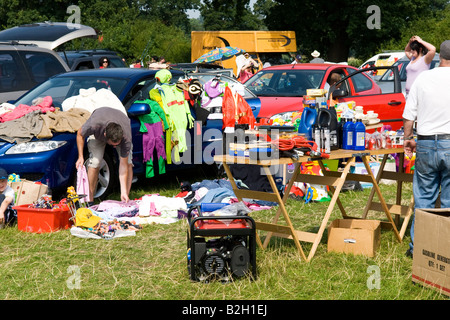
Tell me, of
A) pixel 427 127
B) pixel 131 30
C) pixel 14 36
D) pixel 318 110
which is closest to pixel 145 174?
pixel 318 110

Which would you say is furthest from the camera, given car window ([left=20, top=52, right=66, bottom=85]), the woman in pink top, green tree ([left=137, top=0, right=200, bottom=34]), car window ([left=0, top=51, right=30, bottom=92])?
green tree ([left=137, top=0, right=200, bottom=34])

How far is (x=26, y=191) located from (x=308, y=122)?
10.9 feet

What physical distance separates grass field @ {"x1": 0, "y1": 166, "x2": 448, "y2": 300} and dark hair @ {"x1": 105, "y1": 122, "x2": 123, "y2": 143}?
1273 millimetres

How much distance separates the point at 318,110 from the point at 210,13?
70.1 meters

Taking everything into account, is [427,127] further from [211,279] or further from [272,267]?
[211,279]

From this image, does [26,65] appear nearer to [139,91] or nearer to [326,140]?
[139,91]

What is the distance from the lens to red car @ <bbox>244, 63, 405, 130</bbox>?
35.2 feet

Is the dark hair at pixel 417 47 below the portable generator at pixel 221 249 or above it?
above

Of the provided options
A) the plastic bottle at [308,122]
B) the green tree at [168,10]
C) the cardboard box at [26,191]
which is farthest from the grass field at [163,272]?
the green tree at [168,10]

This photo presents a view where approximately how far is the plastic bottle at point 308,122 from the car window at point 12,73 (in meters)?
6.13

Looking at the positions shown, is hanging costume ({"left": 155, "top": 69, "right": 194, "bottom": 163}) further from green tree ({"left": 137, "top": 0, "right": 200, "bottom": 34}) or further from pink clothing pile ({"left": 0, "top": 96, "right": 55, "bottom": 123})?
green tree ({"left": 137, "top": 0, "right": 200, "bottom": 34})

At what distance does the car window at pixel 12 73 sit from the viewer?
10.6m

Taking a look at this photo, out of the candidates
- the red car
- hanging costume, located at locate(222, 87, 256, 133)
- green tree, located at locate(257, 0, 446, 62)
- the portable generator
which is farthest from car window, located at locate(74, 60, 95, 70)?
green tree, located at locate(257, 0, 446, 62)

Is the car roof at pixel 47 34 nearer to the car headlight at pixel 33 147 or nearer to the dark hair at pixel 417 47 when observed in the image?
the car headlight at pixel 33 147
